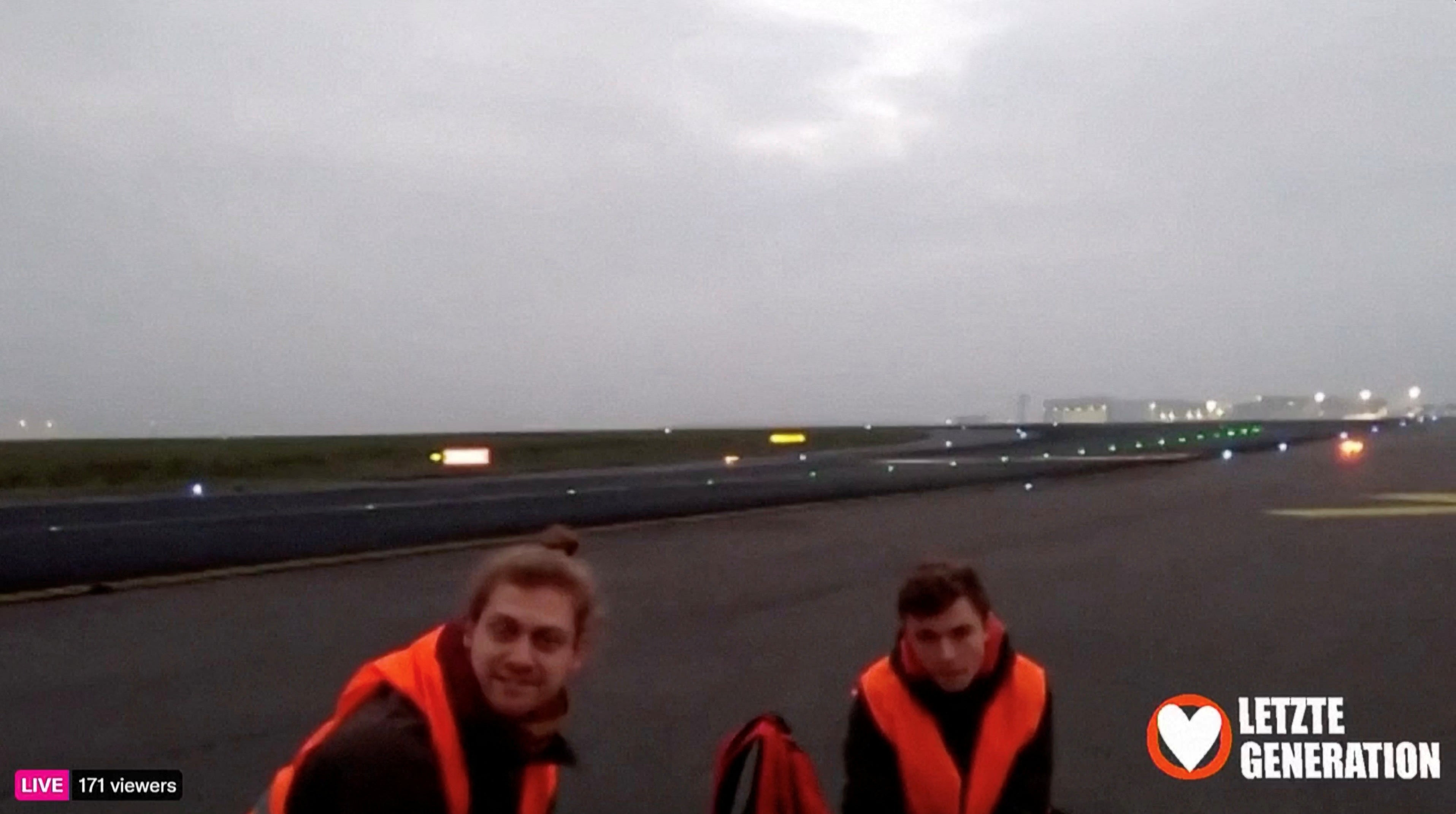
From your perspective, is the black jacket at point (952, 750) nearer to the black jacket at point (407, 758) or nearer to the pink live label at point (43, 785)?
the black jacket at point (407, 758)

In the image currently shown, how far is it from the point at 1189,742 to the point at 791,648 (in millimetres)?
3615

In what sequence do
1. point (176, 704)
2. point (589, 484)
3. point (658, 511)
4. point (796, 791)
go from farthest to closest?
1. point (589, 484)
2. point (658, 511)
3. point (176, 704)
4. point (796, 791)

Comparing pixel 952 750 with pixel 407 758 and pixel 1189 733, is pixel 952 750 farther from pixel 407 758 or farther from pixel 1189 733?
pixel 1189 733

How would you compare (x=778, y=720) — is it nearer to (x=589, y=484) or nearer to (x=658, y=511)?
(x=658, y=511)

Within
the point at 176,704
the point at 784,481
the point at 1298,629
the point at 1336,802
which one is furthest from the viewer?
the point at 784,481

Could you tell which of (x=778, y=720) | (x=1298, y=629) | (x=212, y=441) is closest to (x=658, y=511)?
(x=1298, y=629)

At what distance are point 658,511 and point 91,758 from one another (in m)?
14.1

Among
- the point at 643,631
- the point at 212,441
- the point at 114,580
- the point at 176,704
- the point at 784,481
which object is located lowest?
the point at 176,704

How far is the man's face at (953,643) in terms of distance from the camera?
4.03m

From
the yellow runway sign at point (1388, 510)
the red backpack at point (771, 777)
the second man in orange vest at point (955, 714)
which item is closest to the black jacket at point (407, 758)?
the red backpack at point (771, 777)

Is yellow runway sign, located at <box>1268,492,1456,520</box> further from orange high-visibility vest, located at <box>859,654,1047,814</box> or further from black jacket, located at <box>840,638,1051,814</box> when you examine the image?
orange high-visibility vest, located at <box>859,654,1047,814</box>

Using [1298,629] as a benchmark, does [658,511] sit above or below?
above

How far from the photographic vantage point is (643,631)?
10.4m

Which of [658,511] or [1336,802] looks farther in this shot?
[658,511]
